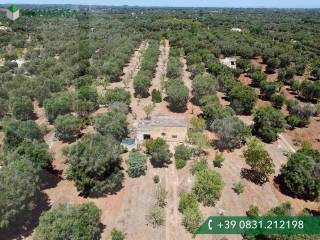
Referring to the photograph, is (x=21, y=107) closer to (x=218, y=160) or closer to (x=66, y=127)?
(x=66, y=127)

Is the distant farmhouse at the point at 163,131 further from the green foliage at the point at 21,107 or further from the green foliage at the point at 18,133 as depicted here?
the green foliage at the point at 21,107

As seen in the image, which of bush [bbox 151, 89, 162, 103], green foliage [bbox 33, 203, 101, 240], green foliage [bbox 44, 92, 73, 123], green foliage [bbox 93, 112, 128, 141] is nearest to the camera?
green foliage [bbox 33, 203, 101, 240]

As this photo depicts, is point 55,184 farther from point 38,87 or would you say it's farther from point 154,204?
point 38,87

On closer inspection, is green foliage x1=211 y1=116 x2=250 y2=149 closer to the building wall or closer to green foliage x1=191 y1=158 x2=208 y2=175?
the building wall

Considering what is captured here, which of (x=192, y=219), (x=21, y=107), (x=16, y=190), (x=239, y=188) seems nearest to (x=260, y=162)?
(x=239, y=188)

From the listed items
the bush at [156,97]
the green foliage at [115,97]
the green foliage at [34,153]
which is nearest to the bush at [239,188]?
the green foliage at [34,153]

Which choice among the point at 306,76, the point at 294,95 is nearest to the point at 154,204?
the point at 294,95

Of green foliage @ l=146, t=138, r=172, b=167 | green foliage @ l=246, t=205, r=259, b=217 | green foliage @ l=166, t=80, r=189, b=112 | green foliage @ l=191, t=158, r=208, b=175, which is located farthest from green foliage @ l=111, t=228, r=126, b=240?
green foliage @ l=166, t=80, r=189, b=112
